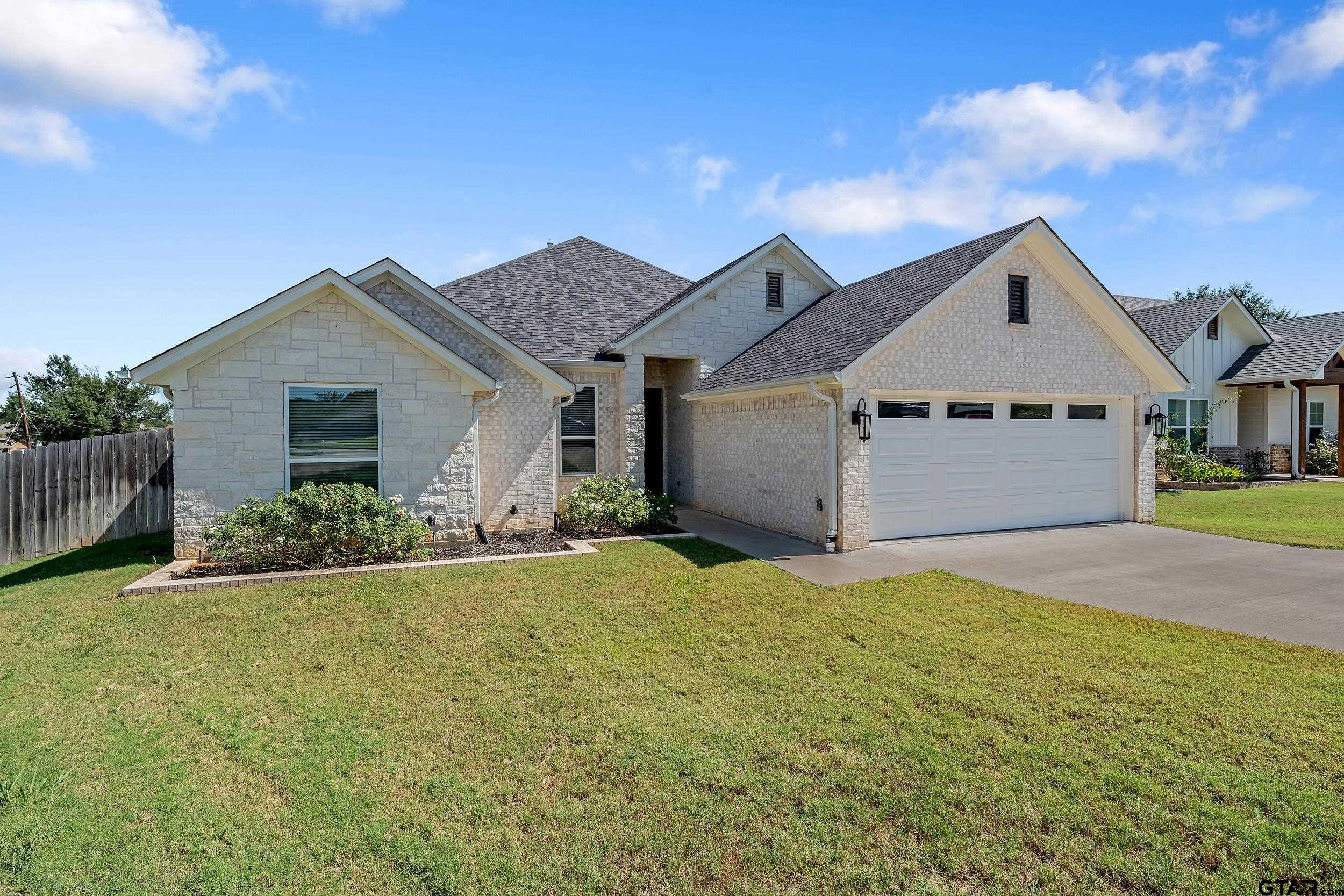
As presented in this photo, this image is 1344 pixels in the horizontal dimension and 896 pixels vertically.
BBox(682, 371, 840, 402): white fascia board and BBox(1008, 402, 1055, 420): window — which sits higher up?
BBox(682, 371, 840, 402): white fascia board

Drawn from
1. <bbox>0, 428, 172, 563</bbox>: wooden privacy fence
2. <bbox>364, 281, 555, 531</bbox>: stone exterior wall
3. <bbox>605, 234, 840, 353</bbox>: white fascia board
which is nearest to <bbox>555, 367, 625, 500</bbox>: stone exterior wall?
<bbox>605, 234, 840, 353</bbox>: white fascia board

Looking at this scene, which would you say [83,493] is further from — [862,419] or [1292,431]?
[1292,431]

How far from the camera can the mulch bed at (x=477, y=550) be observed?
9180 mm

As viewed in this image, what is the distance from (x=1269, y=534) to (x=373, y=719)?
1475cm

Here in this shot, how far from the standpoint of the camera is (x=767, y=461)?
1277 centimetres

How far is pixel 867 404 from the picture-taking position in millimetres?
10789

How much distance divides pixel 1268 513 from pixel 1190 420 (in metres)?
9.76

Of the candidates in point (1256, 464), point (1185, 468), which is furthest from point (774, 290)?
point (1256, 464)

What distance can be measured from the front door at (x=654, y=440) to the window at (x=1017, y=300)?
27.8ft

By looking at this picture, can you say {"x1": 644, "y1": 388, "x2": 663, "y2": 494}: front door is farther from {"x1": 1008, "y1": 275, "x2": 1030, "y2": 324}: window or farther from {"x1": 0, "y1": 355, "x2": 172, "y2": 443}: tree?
{"x1": 0, "y1": 355, "x2": 172, "y2": 443}: tree

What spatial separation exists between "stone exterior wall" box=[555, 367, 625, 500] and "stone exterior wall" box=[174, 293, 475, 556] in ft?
14.2

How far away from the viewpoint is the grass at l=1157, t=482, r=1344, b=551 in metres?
11.7

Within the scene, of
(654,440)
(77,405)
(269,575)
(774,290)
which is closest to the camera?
(269,575)

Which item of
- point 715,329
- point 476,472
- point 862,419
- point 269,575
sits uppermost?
point 715,329
